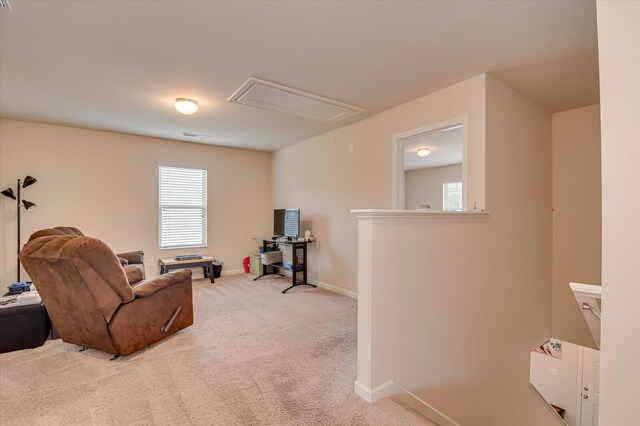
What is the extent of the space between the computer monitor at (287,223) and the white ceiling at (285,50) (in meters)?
1.95

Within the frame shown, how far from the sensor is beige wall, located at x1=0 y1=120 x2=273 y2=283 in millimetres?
4285

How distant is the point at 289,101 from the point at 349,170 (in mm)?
1427

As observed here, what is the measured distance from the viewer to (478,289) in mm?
2830

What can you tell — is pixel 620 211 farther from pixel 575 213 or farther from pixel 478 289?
pixel 575 213

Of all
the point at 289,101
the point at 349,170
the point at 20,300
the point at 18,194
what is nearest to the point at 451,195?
the point at 349,170

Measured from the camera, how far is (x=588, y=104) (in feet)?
12.1

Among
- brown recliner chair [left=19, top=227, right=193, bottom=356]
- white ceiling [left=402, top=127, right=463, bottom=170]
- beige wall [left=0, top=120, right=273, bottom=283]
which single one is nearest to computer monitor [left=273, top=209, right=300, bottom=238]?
beige wall [left=0, top=120, right=273, bottom=283]

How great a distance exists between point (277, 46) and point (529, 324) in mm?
3985

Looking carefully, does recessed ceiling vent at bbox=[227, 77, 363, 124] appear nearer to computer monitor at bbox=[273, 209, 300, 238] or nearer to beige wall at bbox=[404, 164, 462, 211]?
computer monitor at bbox=[273, 209, 300, 238]

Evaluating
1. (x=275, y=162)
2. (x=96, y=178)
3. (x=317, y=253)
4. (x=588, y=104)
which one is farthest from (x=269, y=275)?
(x=588, y=104)

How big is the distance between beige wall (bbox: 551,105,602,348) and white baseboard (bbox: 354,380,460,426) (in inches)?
103

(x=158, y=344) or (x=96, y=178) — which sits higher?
(x=96, y=178)

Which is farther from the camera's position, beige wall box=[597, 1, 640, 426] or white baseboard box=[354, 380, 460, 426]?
white baseboard box=[354, 380, 460, 426]

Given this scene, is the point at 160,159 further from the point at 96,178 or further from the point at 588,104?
the point at 588,104
